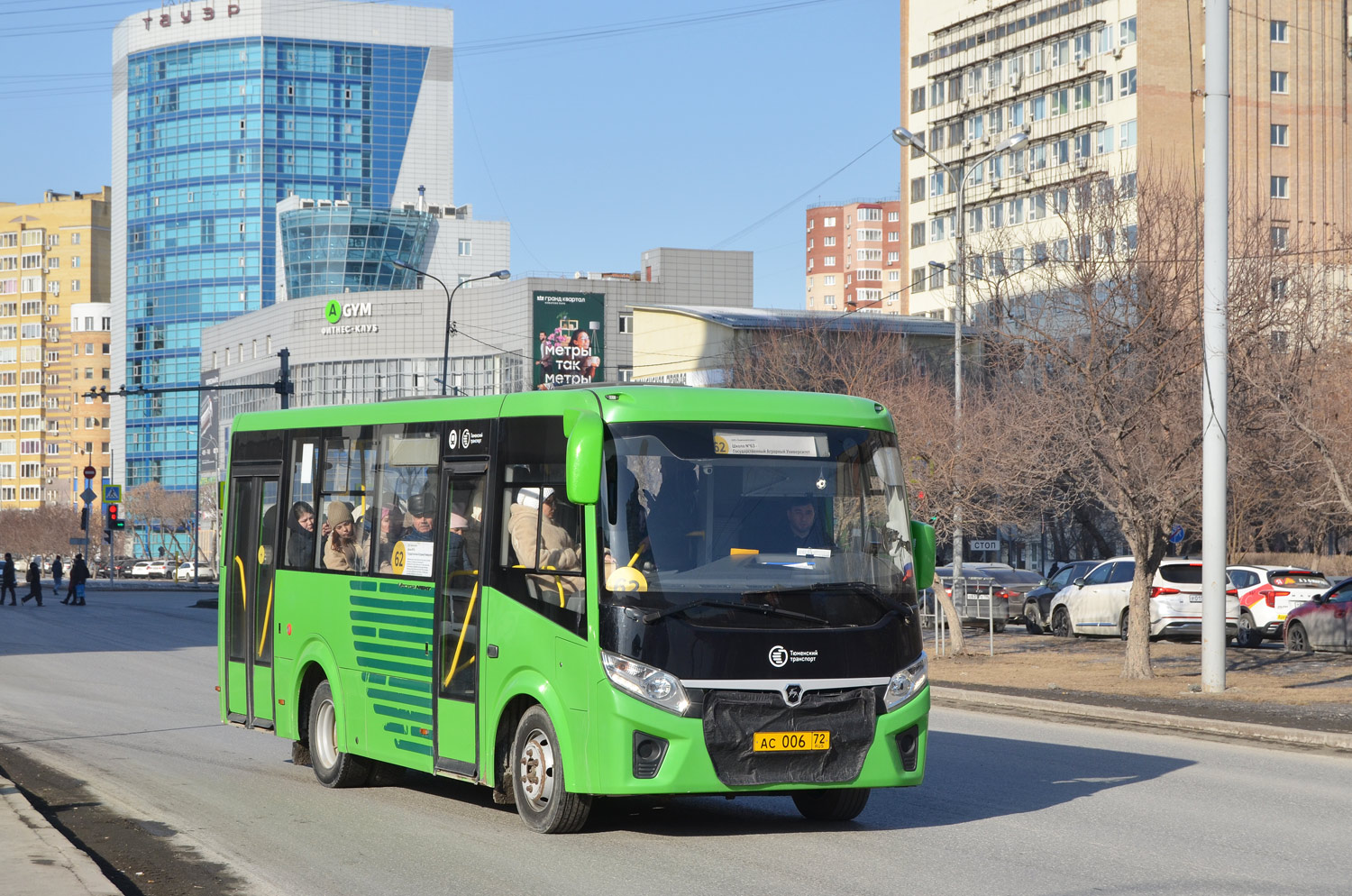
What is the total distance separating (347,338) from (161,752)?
117m

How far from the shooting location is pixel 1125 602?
3322cm

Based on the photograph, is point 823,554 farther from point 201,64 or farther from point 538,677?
point 201,64

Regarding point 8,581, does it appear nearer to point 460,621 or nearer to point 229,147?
point 460,621

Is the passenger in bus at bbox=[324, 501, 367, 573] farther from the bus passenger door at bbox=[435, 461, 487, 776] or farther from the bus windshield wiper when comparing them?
the bus windshield wiper

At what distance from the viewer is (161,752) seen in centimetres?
1517

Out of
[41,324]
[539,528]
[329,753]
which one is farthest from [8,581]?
[41,324]

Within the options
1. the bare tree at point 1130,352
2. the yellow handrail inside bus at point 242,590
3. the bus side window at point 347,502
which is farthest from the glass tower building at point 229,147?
the bus side window at point 347,502

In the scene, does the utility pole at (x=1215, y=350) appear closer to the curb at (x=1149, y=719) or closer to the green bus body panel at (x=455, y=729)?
the curb at (x=1149, y=719)

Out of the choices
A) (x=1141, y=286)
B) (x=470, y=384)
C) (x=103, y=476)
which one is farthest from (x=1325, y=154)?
(x=103, y=476)

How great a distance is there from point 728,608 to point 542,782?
1626 mm

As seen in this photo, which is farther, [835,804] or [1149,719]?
[1149,719]

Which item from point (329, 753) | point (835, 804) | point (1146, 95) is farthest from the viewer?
point (1146, 95)

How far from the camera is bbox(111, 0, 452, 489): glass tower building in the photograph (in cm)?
15138

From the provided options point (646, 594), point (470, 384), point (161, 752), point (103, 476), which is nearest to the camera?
point (646, 594)
